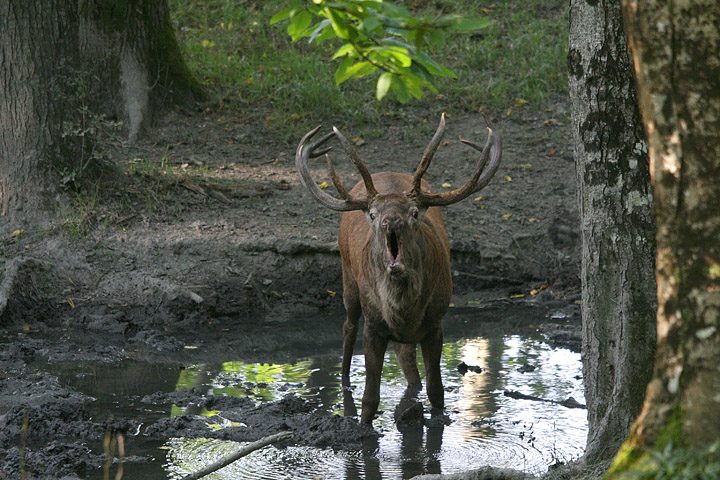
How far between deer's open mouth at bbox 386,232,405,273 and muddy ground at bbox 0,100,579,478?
1142mm

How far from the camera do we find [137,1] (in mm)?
12203

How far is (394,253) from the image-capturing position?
6.39 meters

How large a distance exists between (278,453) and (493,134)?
99.8 inches

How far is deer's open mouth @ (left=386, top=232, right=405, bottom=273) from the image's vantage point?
20.2 feet

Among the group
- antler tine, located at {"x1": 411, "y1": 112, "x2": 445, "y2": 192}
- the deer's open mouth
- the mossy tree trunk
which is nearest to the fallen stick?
the deer's open mouth

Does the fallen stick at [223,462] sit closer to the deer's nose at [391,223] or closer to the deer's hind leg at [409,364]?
the deer's nose at [391,223]

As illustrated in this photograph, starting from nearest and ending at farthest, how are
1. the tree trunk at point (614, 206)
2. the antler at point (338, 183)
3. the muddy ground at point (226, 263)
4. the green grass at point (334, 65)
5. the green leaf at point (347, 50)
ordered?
the green leaf at point (347, 50) < the tree trunk at point (614, 206) < the antler at point (338, 183) < the muddy ground at point (226, 263) < the green grass at point (334, 65)

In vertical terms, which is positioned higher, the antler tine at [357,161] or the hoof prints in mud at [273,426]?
the antler tine at [357,161]

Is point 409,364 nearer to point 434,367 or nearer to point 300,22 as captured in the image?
point 434,367

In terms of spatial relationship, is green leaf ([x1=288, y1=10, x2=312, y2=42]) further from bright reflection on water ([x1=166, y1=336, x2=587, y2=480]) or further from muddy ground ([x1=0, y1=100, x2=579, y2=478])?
muddy ground ([x1=0, y1=100, x2=579, y2=478])

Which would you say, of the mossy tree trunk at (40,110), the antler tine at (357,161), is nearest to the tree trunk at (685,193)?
the antler tine at (357,161)

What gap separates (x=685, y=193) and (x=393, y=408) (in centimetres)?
447

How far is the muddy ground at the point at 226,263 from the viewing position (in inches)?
314

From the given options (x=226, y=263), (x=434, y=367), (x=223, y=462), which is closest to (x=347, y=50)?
(x=223, y=462)
